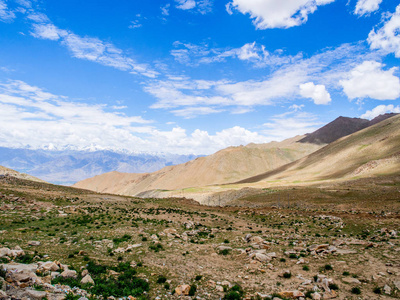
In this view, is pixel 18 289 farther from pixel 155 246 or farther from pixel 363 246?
pixel 363 246

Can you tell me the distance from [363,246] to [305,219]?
49.5ft

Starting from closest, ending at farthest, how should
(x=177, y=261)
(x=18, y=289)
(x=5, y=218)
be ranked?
(x=18, y=289)
(x=177, y=261)
(x=5, y=218)

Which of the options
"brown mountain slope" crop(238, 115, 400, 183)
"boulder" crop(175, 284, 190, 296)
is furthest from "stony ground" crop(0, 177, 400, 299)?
"brown mountain slope" crop(238, 115, 400, 183)

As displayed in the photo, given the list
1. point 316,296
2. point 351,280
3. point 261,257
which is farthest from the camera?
point 261,257

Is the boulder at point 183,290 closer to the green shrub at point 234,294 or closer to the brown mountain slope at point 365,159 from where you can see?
the green shrub at point 234,294

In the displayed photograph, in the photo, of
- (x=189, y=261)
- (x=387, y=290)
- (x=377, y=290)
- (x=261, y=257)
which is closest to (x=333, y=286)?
(x=377, y=290)

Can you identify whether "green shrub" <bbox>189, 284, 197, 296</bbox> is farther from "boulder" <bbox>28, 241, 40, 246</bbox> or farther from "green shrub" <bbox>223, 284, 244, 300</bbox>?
"boulder" <bbox>28, 241, 40, 246</bbox>

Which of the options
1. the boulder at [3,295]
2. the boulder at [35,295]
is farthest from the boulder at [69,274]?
the boulder at [3,295]

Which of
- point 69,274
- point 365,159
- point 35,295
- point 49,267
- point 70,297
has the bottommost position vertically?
point 69,274

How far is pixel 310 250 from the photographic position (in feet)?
54.6

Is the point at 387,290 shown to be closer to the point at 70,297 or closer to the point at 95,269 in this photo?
the point at 70,297

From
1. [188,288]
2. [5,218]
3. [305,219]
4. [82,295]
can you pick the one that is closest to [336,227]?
[305,219]

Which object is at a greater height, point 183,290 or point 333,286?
point 183,290

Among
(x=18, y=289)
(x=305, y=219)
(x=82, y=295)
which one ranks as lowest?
(x=305, y=219)
